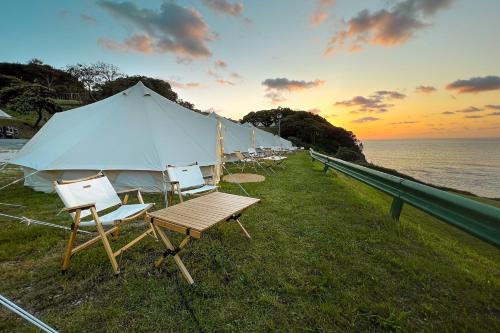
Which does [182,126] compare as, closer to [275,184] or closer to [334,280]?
[275,184]

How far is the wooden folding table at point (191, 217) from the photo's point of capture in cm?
236

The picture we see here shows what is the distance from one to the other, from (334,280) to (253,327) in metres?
1.16

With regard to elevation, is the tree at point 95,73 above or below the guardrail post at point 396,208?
above

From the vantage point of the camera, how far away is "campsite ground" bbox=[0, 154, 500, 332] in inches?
75.0

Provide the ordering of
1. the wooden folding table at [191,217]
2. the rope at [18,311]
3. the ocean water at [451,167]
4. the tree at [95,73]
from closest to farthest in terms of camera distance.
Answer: the rope at [18,311] < the wooden folding table at [191,217] < the ocean water at [451,167] < the tree at [95,73]

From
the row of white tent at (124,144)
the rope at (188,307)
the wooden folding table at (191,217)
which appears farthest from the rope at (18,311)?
the row of white tent at (124,144)

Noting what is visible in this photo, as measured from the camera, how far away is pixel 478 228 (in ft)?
6.91

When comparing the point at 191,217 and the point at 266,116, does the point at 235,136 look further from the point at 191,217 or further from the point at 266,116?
the point at 266,116

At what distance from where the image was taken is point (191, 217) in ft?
8.76

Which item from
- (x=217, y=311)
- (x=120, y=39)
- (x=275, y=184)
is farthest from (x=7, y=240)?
(x=120, y=39)

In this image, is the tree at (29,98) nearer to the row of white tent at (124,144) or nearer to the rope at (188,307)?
the row of white tent at (124,144)

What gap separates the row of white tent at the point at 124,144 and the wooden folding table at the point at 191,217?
2399mm

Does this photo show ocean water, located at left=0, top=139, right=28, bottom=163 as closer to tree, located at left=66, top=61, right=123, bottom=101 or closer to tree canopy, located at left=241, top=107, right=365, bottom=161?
tree, located at left=66, top=61, right=123, bottom=101

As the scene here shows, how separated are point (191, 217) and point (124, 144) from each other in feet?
15.8
